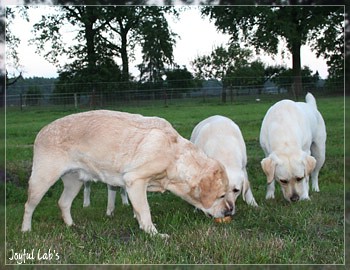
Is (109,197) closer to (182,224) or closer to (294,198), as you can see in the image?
(182,224)

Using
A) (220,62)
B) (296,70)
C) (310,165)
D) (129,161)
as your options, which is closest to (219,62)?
(220,62)

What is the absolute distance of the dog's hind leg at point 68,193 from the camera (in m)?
4.23

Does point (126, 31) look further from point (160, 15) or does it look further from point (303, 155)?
point (303, 155)

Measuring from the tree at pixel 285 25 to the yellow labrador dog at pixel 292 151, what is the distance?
0.95m

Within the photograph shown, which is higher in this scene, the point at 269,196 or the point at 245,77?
the point at 245,77

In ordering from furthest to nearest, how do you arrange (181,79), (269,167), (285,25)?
1. (269,167)
2. (181,79)
3. (285,25)

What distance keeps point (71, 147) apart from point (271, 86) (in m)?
1.58

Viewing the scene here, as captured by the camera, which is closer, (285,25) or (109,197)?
(285,25)

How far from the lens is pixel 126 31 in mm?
3652

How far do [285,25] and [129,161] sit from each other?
1542 mm

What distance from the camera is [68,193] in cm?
430

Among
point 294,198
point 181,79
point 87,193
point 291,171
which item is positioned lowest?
point 294,198

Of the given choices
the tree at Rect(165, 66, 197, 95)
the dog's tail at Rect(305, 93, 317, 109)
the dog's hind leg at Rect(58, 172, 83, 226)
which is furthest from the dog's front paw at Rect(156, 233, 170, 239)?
the dog's tail at Rect(305, 93, 317, 109)

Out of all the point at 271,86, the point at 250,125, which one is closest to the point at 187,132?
the point at 250,125
